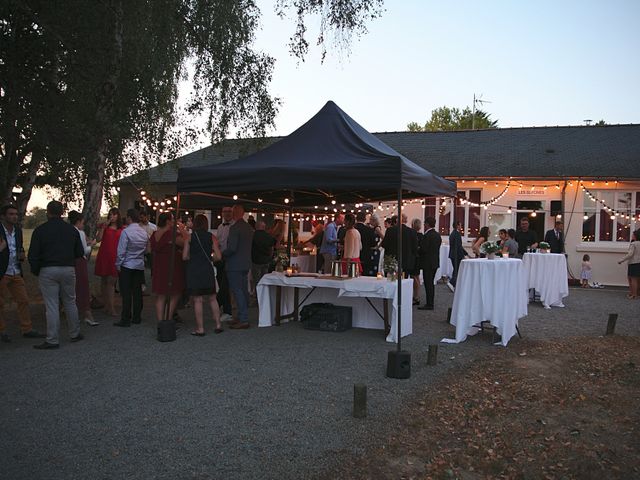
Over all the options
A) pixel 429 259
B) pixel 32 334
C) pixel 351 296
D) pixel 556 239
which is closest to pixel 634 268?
pixel 556 239

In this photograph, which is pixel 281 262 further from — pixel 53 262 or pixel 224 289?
pixel 53 262

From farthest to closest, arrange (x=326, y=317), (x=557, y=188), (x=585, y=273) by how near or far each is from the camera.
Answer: (x=557, y=188), (x=585, y=273), (x=326, y=317)

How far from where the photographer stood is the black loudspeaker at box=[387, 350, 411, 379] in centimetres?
606

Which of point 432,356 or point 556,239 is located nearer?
point 432,356

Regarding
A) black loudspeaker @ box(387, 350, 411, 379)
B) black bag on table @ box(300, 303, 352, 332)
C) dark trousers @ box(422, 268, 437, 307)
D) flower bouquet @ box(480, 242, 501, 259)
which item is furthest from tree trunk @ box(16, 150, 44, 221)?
black loudspeaker @ box(387, 350, 411, 379)

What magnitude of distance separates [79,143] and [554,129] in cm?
1938

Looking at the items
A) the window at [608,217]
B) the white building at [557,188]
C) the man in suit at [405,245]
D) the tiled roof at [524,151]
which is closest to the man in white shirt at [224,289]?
the man in suit at [405,245]

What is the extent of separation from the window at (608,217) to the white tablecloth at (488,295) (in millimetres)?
12075

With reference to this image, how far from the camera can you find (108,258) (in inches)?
376

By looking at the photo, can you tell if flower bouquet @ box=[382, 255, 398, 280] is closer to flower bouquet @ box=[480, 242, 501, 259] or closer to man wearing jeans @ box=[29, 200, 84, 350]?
flower bouquet @ box=[480, 242, 501, 259]

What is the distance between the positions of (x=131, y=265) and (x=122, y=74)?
544 centimetres

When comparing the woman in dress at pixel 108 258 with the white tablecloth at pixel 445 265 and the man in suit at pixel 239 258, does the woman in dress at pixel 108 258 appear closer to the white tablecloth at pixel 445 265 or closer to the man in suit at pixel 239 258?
the man in suit at pixel 239 258

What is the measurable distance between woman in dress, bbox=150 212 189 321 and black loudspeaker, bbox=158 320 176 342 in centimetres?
36

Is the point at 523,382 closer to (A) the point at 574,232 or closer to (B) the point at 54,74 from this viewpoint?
(B) the point at 54,74
